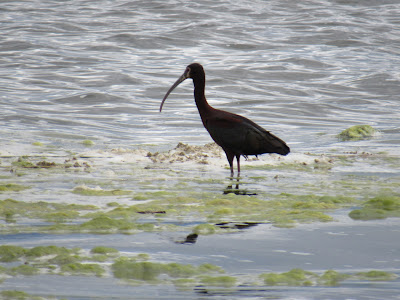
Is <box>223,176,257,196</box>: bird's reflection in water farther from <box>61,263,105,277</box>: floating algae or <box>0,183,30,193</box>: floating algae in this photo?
<box>61,263,105,277</box>: floating algae

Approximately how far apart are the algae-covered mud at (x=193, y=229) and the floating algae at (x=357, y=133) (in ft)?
8.74

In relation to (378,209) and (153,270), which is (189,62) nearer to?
(378,209)

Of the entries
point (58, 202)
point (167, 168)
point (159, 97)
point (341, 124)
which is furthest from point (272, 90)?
point (58, 202)

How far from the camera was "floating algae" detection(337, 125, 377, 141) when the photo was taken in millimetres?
10727

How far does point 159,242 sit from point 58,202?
5.07ft

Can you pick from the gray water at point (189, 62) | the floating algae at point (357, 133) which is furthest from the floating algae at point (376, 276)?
the floating algae at point (357, 133)

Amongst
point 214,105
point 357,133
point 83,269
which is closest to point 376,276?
point 83,269

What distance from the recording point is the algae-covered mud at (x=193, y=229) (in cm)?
368

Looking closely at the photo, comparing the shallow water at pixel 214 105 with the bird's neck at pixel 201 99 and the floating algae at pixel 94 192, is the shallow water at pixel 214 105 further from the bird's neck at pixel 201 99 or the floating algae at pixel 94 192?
the bird's neck at pixel 201 99

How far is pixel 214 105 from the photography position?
14.6 m

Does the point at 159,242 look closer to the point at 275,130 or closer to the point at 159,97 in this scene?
the point at 275,130

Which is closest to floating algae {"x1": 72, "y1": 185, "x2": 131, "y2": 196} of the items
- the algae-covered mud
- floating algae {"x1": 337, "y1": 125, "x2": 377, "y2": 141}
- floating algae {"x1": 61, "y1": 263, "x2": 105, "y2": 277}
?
the algae-covered mud

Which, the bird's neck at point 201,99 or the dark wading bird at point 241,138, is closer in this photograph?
the dark wading bird at point 241,138

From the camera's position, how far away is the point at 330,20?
27.0 metres
